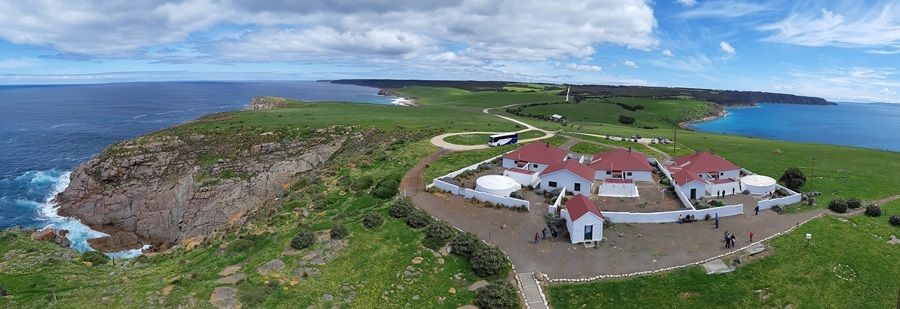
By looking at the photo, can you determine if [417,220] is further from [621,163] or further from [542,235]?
[621,163]

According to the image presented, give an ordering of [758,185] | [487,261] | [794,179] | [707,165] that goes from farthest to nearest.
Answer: [707,165] < [794,179] < [758,185] < [487,261]

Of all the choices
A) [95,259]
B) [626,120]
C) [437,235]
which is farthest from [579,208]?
[626,120]

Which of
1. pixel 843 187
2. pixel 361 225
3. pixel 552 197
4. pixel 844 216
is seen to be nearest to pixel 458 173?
pixel 552 197

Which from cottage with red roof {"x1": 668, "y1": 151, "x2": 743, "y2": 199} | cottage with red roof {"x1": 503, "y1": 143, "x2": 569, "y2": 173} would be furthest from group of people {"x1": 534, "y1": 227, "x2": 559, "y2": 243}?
cottage with red roof {"x1": 668, "y1": 151, "x2": 743, "y2": 199}

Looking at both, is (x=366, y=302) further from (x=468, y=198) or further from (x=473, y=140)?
(x=473, y=140)

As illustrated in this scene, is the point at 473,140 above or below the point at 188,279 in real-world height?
above

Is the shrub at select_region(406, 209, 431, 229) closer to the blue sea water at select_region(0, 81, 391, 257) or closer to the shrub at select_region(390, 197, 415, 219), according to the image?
the shrub at select_region(390, 197, 415, 219)

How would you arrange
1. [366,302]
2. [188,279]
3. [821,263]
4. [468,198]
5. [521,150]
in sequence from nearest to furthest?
[366,302] → [188,279] → [821,263] → [468,198] → [521,150]
